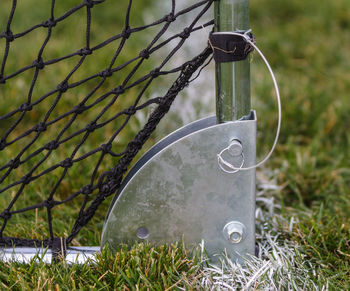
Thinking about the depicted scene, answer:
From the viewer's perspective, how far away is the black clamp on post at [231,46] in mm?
1299

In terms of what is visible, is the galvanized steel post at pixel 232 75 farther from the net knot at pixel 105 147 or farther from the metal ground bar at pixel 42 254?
the metal ground bar at pixel 42 254

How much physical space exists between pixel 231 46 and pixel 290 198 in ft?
2.99

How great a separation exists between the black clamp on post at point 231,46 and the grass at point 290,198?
546 millimetres

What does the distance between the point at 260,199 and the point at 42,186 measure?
83cm

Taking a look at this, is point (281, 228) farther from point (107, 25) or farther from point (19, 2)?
point (19, 2)

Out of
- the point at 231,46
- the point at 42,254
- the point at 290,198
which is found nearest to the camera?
the point at 231,46

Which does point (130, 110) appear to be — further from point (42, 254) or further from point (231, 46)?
point (42, 254)

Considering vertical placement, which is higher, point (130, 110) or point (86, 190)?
point (130, 110)

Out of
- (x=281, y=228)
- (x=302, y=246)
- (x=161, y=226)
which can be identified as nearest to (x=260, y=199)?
(x=281, y=228)

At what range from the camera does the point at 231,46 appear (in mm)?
1301

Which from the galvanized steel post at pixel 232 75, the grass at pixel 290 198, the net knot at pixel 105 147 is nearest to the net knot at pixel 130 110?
the net knot at pixel 105 147

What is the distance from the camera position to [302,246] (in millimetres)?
1536

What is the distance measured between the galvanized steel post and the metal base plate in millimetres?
46

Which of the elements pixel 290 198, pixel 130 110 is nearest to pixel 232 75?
pixel 130 110
